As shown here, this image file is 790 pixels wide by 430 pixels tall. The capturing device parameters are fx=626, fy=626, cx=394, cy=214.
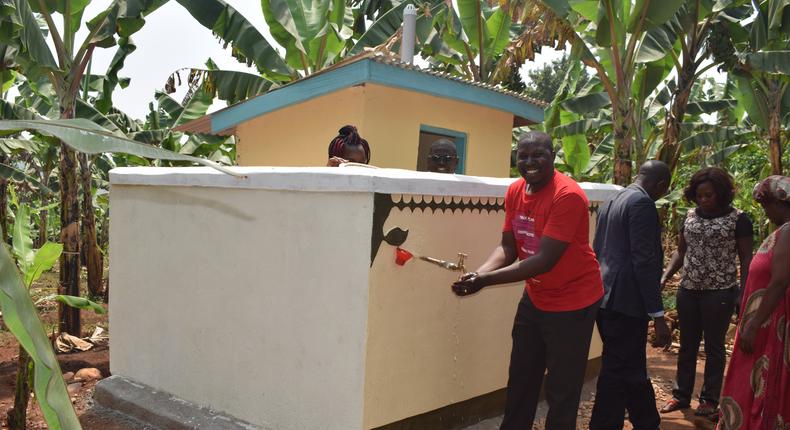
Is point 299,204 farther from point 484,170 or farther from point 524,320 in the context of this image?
point 484,170

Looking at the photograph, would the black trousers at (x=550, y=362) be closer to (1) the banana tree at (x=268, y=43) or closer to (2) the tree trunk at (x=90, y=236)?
(1) the banana tree at (x=268, y=43)

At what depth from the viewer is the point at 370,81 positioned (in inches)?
204

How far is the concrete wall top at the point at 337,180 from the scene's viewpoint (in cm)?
315

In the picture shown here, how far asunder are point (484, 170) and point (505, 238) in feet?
11.1

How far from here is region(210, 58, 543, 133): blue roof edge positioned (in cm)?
523

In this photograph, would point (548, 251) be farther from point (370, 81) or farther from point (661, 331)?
point (370, 81)

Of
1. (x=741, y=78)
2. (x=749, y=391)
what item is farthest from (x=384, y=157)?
(x=741, y=78)

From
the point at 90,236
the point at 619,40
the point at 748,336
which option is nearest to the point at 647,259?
the point at 748,336

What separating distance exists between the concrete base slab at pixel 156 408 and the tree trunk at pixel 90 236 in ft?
19.2

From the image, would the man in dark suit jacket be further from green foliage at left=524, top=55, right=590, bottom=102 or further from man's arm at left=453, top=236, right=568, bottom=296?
green foliage at left=524, top=55, right=590, bottom=102

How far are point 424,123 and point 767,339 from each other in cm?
353

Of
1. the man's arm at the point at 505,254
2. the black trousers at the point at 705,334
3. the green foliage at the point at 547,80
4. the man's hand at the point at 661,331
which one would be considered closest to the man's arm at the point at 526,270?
the man's arm at the point at 505,254

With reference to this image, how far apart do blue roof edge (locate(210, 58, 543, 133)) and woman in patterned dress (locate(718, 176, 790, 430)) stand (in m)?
2.96

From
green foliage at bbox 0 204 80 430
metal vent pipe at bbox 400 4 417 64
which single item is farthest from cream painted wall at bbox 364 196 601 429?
metal vent pipe at bbox 400 4 417 64
